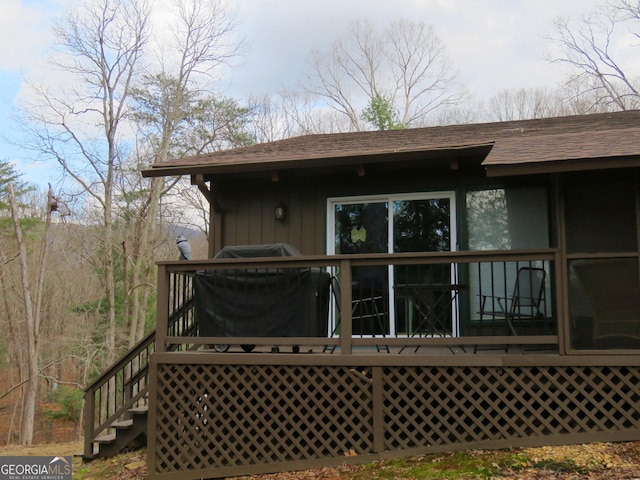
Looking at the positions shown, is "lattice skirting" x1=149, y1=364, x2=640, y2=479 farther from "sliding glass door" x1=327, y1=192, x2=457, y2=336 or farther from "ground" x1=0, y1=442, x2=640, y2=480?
"sliding glass door" x1=327, y1=192, x2=457, y2=336

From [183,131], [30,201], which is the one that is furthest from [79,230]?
[183,131]

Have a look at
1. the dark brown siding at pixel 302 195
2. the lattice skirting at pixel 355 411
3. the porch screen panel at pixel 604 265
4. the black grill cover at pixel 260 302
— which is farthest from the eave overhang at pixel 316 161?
the lattice skirting at pixel 355 411

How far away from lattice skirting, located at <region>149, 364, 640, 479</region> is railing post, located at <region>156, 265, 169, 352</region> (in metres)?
0.24

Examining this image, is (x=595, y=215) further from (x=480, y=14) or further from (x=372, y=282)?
(x=480, y=14)

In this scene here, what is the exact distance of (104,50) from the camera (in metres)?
22.6

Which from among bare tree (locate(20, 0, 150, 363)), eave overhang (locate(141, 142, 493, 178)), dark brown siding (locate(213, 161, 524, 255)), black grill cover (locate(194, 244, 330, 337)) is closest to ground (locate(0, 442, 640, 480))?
black grill cover (locate(194, 244, 330, 337))

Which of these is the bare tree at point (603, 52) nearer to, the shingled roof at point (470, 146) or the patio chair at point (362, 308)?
the shingled roof at point (470, 146)

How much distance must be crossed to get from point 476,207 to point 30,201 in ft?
75.6

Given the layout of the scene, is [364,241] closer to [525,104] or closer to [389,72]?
[525,104]

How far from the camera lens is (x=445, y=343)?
4965 millimetres

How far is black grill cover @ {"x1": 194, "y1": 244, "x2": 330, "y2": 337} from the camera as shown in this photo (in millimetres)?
5480

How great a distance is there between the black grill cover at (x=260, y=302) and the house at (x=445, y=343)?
2 cm

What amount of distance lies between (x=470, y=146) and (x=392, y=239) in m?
1.51

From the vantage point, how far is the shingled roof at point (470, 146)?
193 inches
